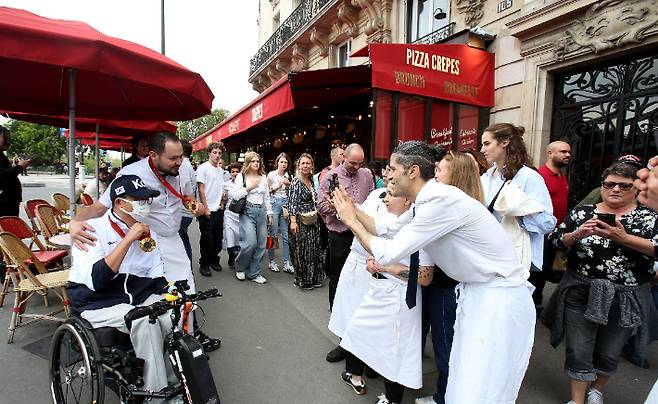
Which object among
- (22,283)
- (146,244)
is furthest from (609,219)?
(22,283)

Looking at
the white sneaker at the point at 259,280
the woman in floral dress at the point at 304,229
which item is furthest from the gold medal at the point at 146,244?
the white sneaker at the point at 259,280

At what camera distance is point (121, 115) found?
4801mm

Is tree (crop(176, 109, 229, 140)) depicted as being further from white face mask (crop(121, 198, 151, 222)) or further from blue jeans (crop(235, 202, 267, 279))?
white face mask (crop(121, 198, 151, 222))

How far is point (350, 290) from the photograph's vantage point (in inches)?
116

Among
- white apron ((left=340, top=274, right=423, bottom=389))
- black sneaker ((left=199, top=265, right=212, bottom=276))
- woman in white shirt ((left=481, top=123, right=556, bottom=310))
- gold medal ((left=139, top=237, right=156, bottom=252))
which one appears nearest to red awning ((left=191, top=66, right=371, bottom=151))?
black sneaker ((left=199, top=265, right=212, bottom=276))

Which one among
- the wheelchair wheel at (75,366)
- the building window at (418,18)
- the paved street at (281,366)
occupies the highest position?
the building window at (418,18)

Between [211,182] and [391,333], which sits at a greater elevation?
[211,182]

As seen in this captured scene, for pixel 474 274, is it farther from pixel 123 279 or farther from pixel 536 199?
pixel 123 279

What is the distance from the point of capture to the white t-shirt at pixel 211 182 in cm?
572

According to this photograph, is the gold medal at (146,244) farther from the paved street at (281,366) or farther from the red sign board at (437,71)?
the red sign board at (437,71)

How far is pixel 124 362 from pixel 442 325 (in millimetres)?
2116

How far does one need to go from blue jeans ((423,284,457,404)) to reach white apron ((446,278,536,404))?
19.2 inches

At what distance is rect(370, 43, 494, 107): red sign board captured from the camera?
230 inches

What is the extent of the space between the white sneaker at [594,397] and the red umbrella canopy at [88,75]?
12.8ft
